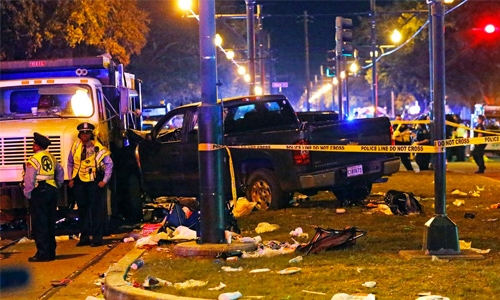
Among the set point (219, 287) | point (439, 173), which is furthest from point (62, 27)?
point (219, 287)

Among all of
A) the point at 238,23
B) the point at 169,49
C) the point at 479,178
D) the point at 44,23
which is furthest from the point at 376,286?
the point at 238,23

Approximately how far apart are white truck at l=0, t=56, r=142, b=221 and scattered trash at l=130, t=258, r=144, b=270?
128 inches

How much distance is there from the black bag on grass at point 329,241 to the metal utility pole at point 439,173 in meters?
0.96

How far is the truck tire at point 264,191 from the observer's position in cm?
1416

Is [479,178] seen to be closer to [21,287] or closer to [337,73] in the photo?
[337,73]

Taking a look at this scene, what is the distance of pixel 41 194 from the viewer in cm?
1096

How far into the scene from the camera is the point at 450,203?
15094 millimetres

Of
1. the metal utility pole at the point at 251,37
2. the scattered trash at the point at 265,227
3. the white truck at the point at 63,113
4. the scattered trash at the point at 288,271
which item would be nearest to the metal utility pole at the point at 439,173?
the scattered trash at the point at 288,271

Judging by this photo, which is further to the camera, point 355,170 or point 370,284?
point 355,170

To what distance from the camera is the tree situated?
24703mm

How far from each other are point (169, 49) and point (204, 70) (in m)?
39.4

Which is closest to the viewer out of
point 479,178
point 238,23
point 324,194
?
point 324,194

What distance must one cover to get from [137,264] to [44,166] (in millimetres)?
2260

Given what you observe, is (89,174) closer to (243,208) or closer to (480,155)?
(243,208)
